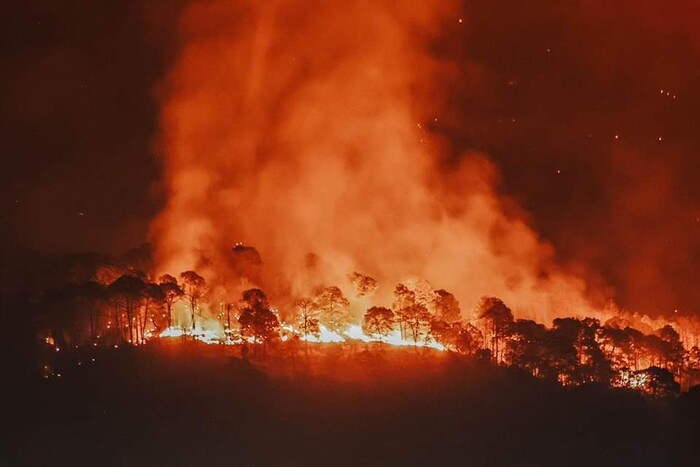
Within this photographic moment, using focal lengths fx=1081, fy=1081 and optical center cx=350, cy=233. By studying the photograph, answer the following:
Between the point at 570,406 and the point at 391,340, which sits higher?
the point at 391,340

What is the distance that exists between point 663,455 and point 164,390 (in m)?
30.1

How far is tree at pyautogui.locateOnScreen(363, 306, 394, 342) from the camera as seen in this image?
73.2m

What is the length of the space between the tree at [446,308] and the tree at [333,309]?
20.3 feet

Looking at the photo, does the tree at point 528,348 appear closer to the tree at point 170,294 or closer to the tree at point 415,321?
the tree at point 415,321

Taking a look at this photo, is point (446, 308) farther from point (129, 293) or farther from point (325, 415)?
point (129, 293)

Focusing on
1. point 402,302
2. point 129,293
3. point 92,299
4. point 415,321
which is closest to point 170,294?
point 129,293

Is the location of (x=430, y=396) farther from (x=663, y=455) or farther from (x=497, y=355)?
(x=663, y=455)

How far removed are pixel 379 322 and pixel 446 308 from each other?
505 cm

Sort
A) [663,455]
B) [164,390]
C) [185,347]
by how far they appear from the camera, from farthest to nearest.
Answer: [185,347], [164,390], [663,455]

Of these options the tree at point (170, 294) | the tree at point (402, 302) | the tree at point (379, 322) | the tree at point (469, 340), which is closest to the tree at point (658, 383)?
the tree at point (469, 340)

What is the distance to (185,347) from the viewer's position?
7206 centimetres

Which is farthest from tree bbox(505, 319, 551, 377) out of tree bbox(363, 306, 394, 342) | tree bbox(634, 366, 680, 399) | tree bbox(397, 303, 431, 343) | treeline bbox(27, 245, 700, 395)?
tree bbox(363, 306, 394, 342)

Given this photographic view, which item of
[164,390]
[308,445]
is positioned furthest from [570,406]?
[164,390]

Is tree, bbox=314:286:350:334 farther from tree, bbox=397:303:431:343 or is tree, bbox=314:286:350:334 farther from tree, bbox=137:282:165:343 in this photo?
tree, bbox=137:282:165:343
